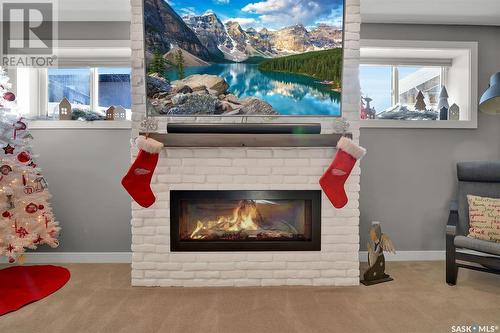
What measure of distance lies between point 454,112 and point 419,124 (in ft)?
1.47

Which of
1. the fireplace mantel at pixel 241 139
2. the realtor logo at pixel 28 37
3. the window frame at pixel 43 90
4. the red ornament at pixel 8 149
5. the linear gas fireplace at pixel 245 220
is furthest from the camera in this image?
the window frame at pixel 43 90

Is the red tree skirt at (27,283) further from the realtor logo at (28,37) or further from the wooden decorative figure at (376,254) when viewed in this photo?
the wooden decorative figure at (376,254)

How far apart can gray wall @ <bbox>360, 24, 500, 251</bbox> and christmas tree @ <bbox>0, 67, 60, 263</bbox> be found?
10.6 feet

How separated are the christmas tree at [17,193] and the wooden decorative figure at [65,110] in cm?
41

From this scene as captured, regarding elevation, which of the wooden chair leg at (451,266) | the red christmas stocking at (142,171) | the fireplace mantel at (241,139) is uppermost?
the fireplace mantel at (241,139)

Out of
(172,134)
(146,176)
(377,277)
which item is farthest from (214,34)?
(377,277)

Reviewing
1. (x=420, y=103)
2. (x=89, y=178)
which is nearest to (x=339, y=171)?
(x=420, y=103)

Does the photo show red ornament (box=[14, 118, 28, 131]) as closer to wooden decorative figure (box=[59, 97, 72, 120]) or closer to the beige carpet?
wooden decorative figure (box=[59, 97, 72, 120])

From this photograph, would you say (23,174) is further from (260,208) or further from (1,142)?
Result: (260,208)

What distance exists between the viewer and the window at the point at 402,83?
363 cm

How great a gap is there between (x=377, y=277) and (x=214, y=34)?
257cm

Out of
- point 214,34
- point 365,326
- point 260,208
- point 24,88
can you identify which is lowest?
point 365,326

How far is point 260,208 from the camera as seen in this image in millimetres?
2787

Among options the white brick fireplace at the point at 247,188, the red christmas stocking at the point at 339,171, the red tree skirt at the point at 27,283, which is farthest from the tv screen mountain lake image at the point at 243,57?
the red tree skirt at the point at 27,283
